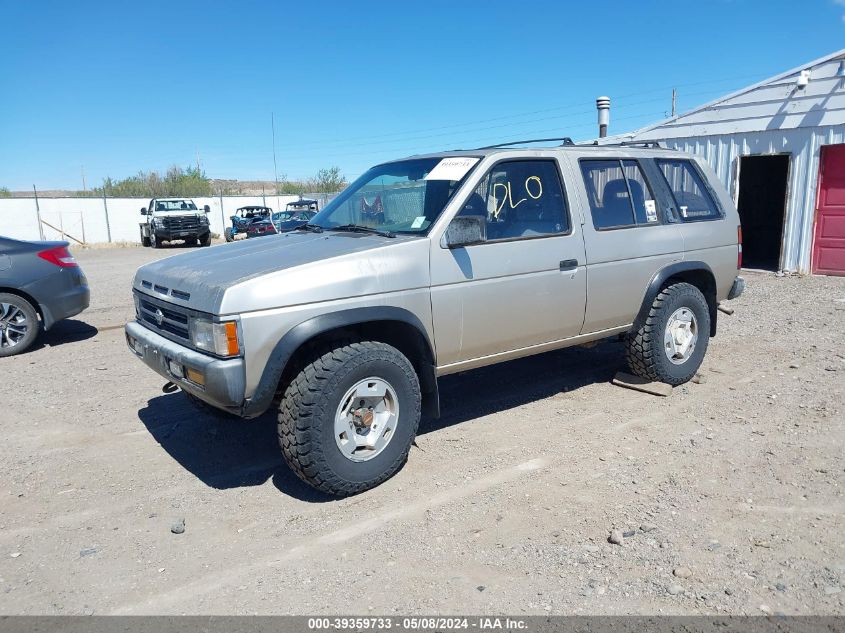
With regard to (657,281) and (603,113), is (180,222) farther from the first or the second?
(657,281)

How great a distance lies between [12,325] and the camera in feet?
24.1

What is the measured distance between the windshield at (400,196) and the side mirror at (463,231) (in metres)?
0.17

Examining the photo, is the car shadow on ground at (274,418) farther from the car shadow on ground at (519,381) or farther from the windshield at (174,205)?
the windshield at (174,205)

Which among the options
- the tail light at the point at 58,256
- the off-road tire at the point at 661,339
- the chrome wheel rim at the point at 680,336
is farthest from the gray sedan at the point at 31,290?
the chrome wheel rim at the point at 680,336

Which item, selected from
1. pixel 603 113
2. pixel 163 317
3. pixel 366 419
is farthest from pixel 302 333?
pixel 603 113

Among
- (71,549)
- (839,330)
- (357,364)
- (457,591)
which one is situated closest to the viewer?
(457,591)

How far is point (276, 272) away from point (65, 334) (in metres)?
6.26

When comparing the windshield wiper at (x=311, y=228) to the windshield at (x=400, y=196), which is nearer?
the windshield at (x=400, y=196)

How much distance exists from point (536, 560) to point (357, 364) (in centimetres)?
140

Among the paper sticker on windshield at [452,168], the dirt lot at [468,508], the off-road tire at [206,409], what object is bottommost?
the dirt lot at [468,508]

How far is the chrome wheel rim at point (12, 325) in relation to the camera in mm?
7285

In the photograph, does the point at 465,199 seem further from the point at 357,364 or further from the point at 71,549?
the point at 71,549

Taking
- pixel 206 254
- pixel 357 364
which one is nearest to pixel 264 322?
pixel 357 364

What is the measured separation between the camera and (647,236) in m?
5.22
